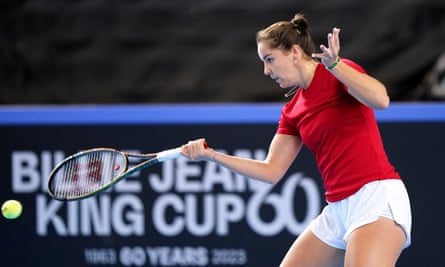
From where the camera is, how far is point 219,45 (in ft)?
19.5

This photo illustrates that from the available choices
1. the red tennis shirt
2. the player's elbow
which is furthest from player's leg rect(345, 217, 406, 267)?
the player's elbow

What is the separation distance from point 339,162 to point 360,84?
45 cm

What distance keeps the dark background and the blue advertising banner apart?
2.00ft

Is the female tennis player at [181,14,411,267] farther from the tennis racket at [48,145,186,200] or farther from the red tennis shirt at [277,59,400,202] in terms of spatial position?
the tennis racket at [48,145,186,200]

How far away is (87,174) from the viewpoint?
13.2ft

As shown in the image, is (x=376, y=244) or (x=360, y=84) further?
(x=376, y=244)

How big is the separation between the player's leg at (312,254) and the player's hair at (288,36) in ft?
2.54

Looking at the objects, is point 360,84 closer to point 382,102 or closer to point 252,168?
point 382,102

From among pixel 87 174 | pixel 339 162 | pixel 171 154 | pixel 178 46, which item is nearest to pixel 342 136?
pixel 339 162

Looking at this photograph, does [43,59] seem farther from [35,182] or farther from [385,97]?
[385,97]

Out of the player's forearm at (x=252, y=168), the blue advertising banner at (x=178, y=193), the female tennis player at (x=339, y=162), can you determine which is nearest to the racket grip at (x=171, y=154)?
the female tennis player at (x=339, y=162)

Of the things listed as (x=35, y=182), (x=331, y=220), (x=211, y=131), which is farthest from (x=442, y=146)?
(x=35, y=182)

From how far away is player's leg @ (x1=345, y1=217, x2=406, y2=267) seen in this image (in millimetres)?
3393

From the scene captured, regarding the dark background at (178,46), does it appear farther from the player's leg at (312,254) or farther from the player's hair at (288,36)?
the player's leg at (312,254)
